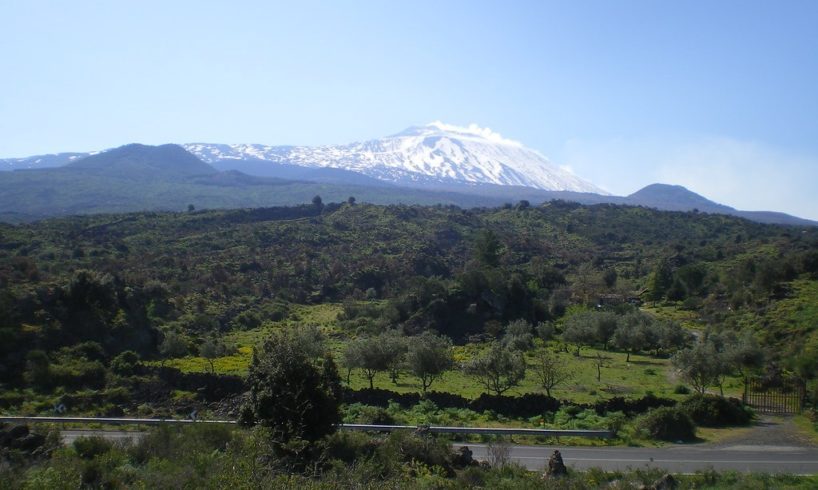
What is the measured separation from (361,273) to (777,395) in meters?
53.2

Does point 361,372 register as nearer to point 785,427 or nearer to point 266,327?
point 266,327

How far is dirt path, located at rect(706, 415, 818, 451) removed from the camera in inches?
772

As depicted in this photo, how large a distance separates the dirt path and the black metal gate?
6.16ft

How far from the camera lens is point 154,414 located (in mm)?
24344

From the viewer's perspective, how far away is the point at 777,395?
26.0 metres

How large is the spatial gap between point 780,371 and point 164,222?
8675 cm

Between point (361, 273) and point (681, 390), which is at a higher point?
point (681, 390)

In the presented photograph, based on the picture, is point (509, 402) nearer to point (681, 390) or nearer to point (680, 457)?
point (680, 457)

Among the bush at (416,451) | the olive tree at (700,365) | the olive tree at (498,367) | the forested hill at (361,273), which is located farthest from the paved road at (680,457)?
the forested hill at (361,273)

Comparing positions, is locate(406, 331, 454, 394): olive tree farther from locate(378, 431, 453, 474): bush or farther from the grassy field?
locate(378, 431, 453, 474): bush

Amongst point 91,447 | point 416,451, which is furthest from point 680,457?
point 91,447

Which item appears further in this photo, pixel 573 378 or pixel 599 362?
pixel 599 362

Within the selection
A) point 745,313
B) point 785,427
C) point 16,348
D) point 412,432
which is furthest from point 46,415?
point 745,313

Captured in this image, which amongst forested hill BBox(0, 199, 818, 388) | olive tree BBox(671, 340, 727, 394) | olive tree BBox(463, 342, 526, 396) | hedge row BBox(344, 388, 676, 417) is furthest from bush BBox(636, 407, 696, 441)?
forested hill BBox(0, 199, 818, 388)
